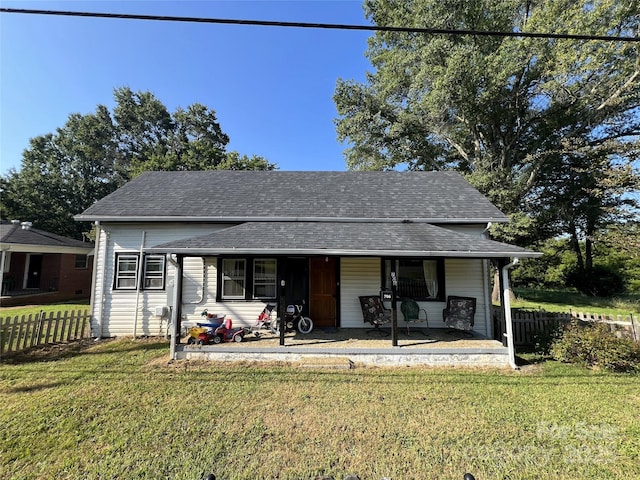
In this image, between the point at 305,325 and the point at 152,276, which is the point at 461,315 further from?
the point at 152,276

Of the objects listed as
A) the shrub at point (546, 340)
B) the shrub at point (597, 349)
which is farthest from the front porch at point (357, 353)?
the shrub at point (597, 349)

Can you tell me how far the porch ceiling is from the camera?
6.64 metres

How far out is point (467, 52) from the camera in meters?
15.2

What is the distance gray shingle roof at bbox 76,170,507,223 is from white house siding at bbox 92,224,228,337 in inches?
17.4

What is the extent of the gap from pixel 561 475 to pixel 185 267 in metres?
9.05

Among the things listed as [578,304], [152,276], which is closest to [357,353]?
[152,276]

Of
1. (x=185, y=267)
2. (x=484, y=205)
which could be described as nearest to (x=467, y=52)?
(x=484, y=205)

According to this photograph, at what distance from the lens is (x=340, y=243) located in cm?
709

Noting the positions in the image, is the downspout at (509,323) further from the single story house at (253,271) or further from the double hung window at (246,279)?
the double hung window at (246,279)

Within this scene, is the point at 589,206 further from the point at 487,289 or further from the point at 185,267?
the point at 185,267

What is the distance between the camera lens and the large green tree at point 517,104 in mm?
14195

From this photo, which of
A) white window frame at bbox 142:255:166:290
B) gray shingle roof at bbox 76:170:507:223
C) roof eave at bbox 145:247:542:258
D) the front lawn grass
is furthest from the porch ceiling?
the front lawn grass

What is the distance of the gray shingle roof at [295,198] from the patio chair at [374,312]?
2.64 metres

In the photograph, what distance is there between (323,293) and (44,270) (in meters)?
18.4
